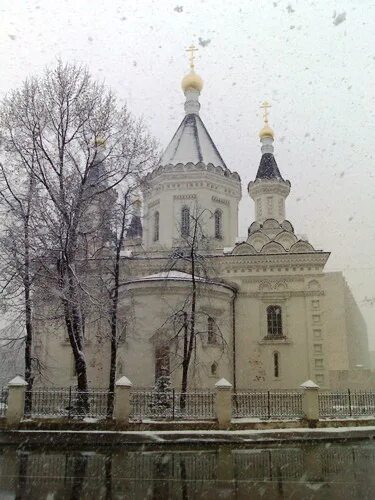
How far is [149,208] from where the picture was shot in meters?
25.7

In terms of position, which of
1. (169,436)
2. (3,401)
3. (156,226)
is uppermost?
(156,226)

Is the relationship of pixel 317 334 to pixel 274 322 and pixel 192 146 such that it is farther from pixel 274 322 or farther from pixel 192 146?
pixel 192 146

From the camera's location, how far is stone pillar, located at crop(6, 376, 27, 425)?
1285 centimetres

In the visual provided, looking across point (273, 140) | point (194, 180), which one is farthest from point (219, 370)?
point (273, 140)

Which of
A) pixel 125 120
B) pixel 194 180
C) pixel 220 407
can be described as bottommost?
pixel 220 407

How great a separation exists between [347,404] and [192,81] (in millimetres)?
19140

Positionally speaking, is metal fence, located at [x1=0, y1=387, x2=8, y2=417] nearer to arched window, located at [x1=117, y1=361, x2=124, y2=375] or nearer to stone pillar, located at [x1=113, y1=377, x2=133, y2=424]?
stone pillar, located at [x1=113, y1=377, x2=133, y2=424]

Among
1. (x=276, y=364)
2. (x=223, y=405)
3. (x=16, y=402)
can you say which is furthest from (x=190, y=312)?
(x=16, y=402)

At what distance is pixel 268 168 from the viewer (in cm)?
2716

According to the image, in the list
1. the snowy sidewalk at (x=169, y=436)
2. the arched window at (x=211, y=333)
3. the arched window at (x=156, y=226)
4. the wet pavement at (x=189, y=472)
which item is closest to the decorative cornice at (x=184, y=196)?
the arched window at (x=156, y=226)

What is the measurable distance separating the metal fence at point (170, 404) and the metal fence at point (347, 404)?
3.52 metres

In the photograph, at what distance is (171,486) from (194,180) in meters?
18.6

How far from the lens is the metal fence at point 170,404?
1392 centimetres

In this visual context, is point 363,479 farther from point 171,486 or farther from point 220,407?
point 220,407
